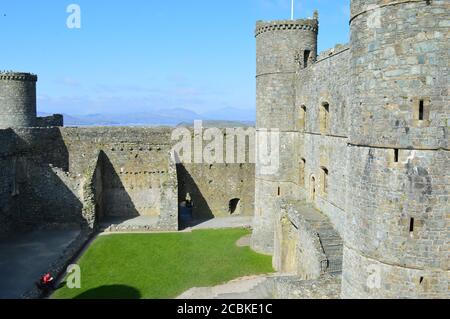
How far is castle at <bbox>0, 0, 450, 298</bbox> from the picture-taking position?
806 cm

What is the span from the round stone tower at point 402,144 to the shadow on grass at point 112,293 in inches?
354

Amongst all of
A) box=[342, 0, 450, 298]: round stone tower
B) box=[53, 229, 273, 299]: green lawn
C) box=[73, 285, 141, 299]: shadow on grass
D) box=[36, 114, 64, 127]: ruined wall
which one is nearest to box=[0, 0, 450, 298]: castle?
box=[342, 0, 450, 298]: round stone tower

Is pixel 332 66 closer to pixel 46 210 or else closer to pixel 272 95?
pixel 272 95

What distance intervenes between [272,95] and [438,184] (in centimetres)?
1245

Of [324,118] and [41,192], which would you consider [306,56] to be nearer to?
[324,118]

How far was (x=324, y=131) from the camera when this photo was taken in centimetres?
1692

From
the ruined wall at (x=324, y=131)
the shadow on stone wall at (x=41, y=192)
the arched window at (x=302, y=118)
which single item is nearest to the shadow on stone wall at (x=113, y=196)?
the shadow on stone wall at (x=41, y=192)

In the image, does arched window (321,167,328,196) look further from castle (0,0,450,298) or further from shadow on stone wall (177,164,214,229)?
shadow on stone wall (177,164,214,229)

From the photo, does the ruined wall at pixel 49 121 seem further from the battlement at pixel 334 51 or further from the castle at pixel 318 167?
the battlement at pixel 334 51

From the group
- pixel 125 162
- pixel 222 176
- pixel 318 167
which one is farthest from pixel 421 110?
pixel 125 162

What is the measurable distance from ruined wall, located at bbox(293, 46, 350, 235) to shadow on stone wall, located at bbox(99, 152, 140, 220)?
11881 millimetres

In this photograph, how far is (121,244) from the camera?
2189 centimetres

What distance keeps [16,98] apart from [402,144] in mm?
27832
